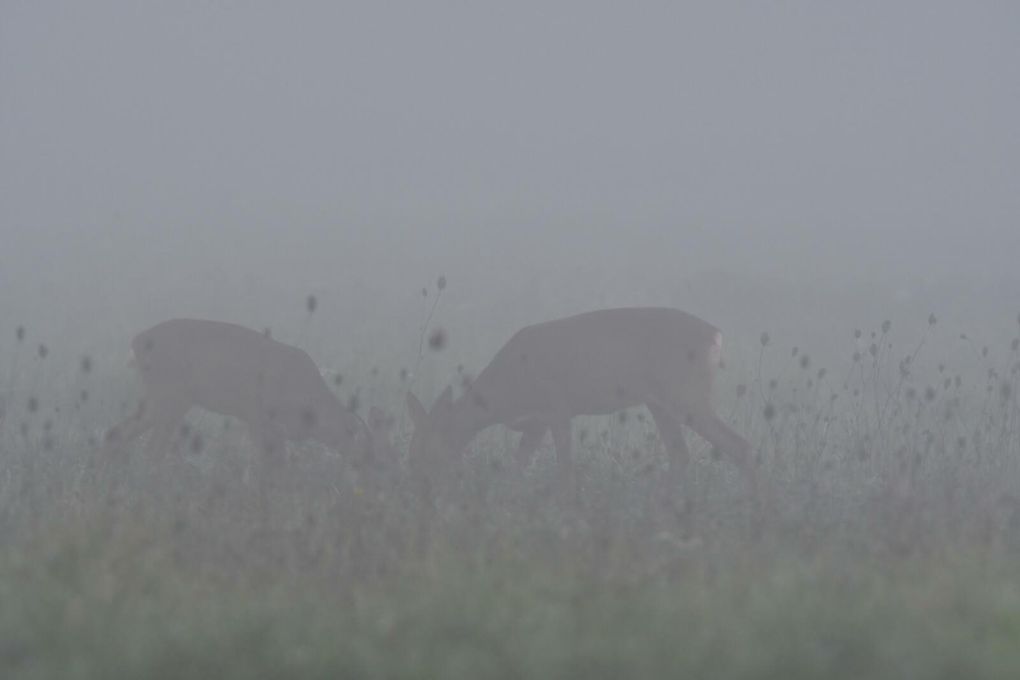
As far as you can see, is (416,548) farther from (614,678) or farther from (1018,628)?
(1018,628)

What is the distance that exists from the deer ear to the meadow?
653 millimetres

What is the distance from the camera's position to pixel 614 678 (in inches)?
176

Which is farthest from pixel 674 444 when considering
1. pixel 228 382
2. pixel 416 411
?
pixel 228 382

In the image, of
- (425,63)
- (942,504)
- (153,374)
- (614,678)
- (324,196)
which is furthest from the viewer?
(425,63)

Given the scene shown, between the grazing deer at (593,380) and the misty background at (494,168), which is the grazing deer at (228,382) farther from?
the misty background at (494,168)

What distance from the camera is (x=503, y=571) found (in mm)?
5691

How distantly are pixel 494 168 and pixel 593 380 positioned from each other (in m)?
42.9

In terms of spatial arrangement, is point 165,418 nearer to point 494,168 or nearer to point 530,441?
point 530,441

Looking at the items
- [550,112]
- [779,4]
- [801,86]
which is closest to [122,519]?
[550,112]

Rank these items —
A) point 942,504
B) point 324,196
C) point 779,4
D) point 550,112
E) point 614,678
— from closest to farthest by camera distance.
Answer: point 614,678 → point 942,504 → point 324,196 → point 550,112 → point 779,4

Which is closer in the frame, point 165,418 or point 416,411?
point 416,411

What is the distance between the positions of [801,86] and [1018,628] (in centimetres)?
6778

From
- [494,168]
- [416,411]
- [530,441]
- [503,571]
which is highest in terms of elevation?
[503,571]

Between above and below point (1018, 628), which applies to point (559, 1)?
above
